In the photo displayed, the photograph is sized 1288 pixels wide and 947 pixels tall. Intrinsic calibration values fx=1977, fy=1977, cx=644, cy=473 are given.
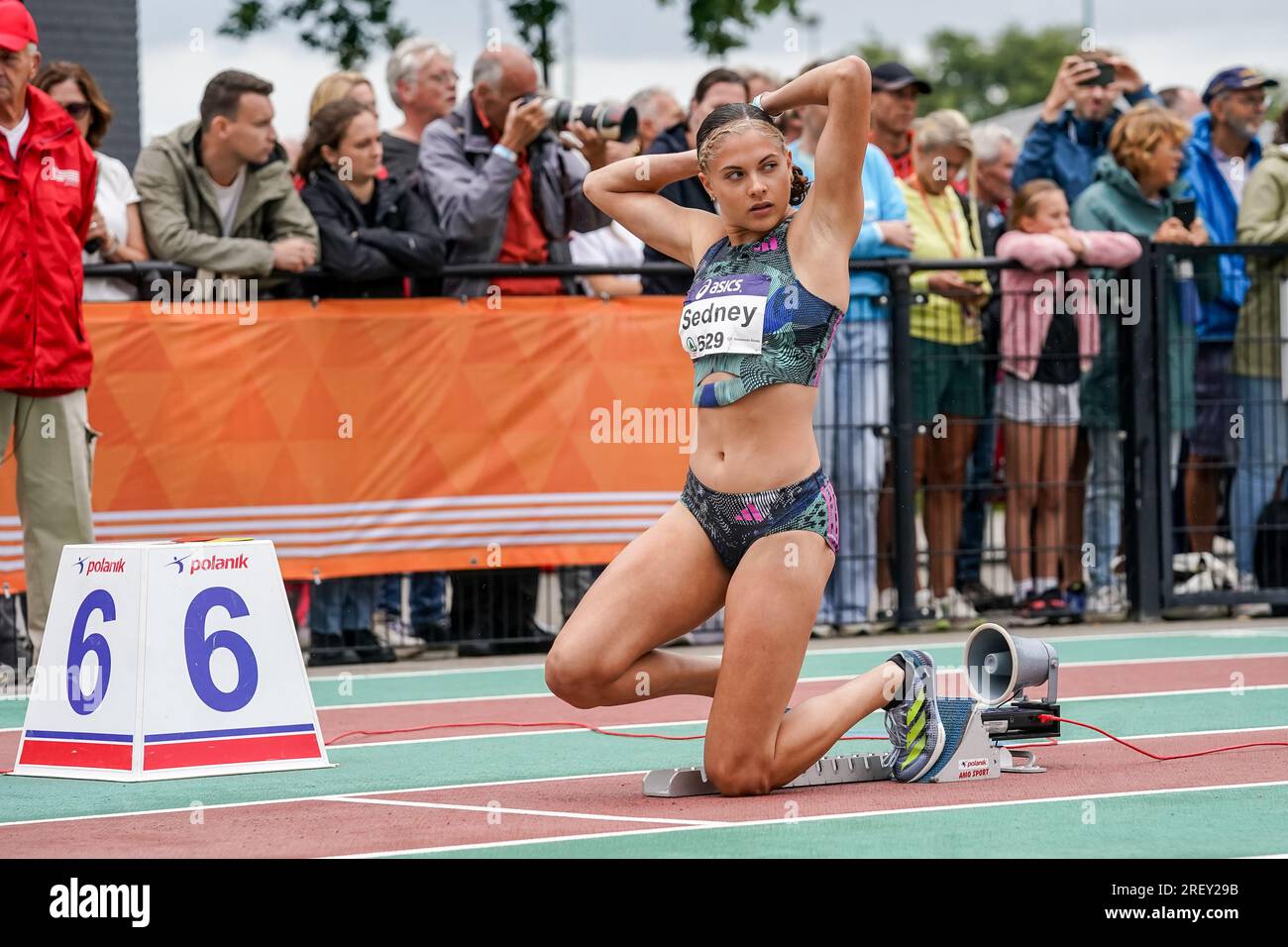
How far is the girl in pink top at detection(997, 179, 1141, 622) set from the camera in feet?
39.1

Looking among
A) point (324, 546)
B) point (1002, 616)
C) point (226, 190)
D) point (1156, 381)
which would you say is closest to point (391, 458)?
point (324, 546)

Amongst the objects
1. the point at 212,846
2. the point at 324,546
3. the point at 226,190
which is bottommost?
the point at 212,846

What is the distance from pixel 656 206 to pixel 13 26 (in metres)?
3.86

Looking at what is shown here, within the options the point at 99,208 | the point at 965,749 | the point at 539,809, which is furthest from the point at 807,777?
the point at 99,208

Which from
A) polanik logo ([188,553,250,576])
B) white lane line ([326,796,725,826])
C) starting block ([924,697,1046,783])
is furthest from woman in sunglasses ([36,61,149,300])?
starting block ([924,697,1046,783])

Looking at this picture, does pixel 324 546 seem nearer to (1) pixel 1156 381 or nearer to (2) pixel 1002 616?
(2) pixel 1002 616

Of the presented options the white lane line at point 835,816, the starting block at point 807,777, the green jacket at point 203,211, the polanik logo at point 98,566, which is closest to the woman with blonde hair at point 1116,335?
the green jacket at point 203,211

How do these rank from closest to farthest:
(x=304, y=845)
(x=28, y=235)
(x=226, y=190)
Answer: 1. (x=304, y=845)
2. (x=28, y=235)
3. (x=226, y=190)

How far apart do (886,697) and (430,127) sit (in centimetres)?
565

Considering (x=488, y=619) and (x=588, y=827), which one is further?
(x=488, y=619)

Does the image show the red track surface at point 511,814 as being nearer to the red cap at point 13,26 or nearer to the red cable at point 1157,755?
the red cable at point 1157,755

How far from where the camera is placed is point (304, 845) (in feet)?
18.5

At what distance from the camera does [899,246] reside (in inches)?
458

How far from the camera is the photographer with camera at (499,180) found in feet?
36.0
